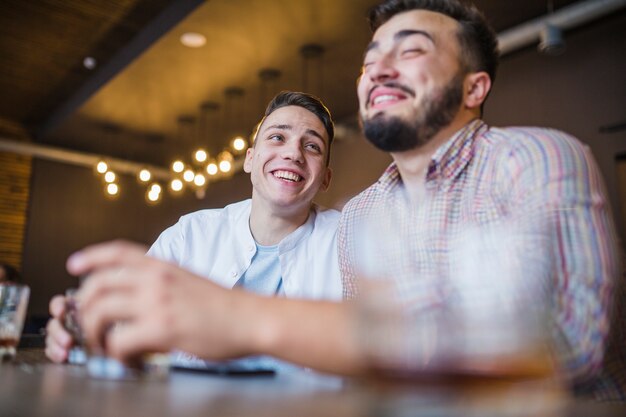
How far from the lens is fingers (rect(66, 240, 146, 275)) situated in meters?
0.58

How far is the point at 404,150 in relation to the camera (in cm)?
134

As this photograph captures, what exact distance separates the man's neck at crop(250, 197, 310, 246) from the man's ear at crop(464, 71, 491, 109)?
0.83 metres

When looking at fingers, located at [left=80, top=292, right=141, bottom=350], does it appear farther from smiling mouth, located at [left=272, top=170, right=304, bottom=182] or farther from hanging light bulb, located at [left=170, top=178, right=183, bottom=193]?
hanging light bulb, located at [left=170, top=178, right=183, bottom=193]

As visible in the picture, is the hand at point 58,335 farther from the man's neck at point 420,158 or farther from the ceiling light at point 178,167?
the ceiling light at point 178,167

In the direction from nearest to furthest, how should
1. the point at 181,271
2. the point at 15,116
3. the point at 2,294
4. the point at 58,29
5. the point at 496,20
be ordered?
the point at 181,271
the point at 2,294
the point at 496,20
the point at 58,29
the point at 15,116

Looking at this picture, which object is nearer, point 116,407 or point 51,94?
point 116,407

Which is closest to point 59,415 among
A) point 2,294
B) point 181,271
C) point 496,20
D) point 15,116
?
point 181,271

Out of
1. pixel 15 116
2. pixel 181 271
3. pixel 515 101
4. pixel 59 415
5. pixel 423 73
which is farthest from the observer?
pixel 15 116

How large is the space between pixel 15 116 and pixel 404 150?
281 inches

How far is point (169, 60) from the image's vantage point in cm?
499

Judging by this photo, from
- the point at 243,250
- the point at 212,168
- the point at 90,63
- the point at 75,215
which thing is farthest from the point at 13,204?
the point at 243,250

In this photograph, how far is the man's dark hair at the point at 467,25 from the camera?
55.7 inches

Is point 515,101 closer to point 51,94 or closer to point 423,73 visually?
point 423,73

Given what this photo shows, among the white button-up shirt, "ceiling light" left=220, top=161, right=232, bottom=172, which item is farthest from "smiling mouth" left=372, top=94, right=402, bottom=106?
"ceiling light" left=220, top=161, right=232, bottom=172
